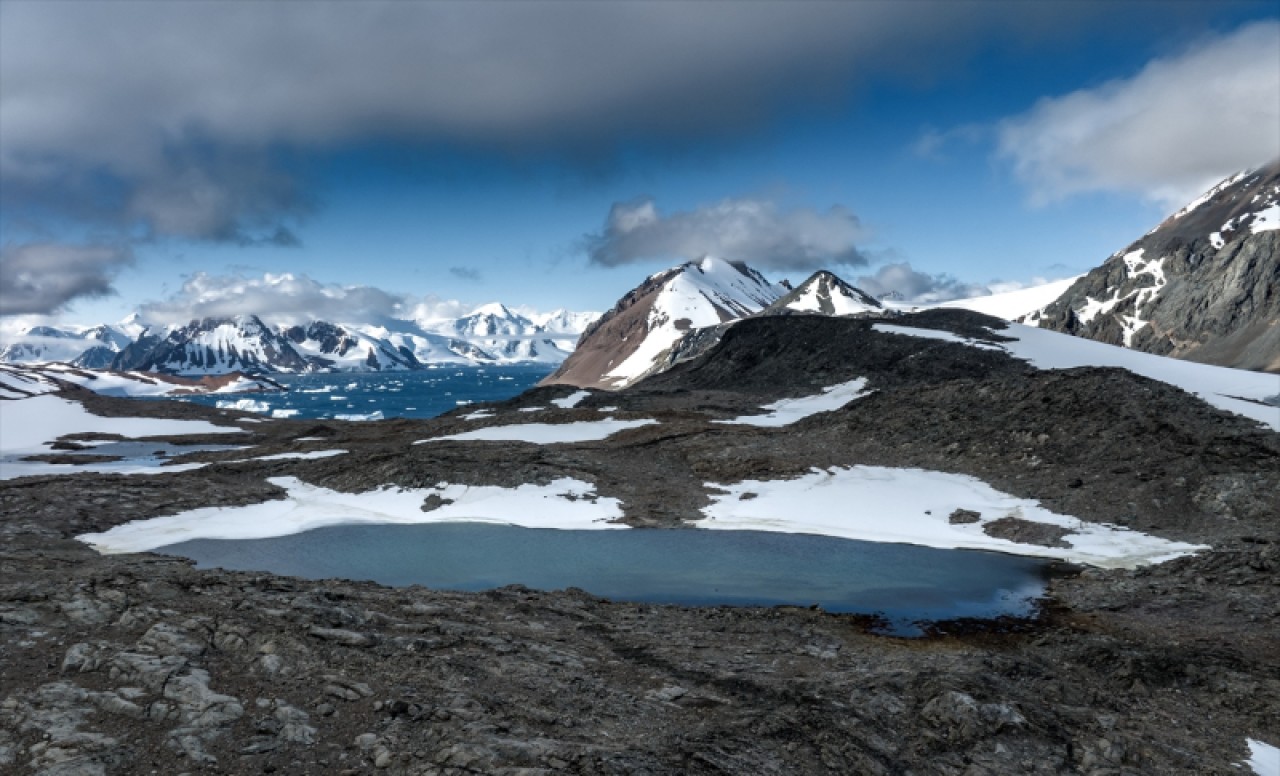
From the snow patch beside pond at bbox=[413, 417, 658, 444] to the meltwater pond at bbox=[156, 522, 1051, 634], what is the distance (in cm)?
2595

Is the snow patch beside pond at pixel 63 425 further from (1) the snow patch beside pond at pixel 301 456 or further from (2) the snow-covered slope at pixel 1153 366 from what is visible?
(2) the snow-covered slope at pixel 1153 366

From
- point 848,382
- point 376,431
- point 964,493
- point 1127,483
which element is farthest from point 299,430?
point 1127,483

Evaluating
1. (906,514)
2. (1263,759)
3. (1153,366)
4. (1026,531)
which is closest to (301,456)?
(906,514)

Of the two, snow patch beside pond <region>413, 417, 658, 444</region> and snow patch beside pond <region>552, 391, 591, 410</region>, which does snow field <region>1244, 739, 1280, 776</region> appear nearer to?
snow patch beside pond <region>413, 417, 658, 444</region>

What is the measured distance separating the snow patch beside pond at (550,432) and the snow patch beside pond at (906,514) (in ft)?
73.5

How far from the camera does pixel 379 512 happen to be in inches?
1757

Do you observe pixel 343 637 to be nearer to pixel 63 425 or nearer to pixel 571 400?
pixel 571 400

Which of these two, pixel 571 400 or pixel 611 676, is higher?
pixel 571 400

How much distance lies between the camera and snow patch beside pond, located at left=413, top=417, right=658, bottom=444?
67.1 metres

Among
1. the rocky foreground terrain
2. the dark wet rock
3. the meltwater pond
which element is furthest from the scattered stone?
the dark wet rock

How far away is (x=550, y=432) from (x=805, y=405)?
30976 millimetres

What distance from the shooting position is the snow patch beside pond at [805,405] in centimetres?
7481

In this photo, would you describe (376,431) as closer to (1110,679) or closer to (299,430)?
(299,430)

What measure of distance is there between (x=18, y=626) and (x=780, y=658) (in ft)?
58.4
